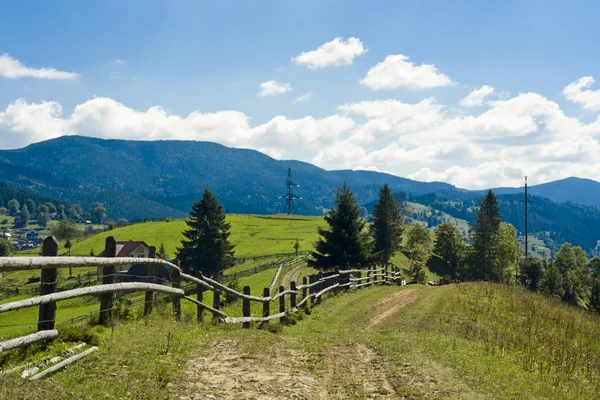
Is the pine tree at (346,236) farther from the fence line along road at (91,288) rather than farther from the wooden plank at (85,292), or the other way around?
the wooden plank at (85,292)

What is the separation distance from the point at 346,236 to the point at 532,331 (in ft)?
90.3

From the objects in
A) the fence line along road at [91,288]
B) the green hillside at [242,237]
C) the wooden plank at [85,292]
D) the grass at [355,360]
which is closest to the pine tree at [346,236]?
the grass at [355,360]

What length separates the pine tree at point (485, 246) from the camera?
91.6 meters

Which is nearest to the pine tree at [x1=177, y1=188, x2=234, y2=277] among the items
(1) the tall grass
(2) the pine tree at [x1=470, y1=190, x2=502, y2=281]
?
(2) the pine tree at [x1=470, y1=190, x2=502, y2=281]

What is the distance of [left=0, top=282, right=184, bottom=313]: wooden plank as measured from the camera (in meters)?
7.55

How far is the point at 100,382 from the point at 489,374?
25.4 ft

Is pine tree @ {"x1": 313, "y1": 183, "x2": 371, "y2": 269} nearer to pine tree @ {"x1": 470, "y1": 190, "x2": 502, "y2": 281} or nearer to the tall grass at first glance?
the tall grass

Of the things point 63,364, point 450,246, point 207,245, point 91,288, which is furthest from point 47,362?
point 450,246

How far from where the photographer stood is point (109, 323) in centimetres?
1061

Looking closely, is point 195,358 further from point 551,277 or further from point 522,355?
point 551,277

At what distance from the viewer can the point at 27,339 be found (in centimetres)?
746

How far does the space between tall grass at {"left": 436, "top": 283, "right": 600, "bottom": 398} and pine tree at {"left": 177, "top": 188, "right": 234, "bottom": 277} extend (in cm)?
4722

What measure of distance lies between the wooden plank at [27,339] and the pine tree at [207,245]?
6234 centimetres

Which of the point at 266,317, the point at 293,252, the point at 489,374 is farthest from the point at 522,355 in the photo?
the point at 293,252
